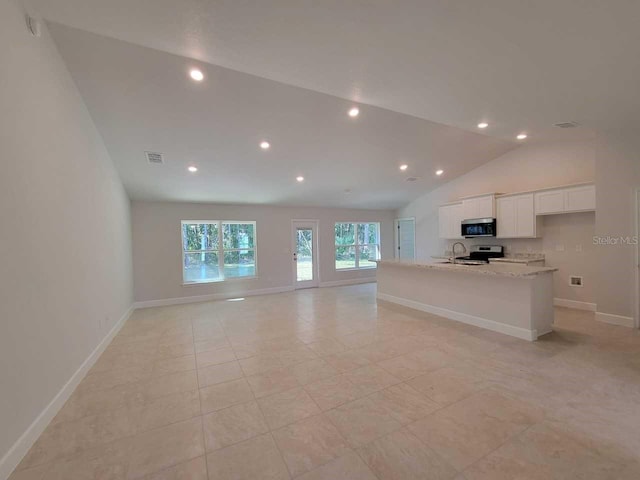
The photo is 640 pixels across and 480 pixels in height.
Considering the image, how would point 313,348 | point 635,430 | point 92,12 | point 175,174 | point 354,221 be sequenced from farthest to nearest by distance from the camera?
point 354,221 < point 175,174 < point 313,348 < point 92,12 < point 635,430

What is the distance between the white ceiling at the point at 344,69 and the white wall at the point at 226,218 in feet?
5.15

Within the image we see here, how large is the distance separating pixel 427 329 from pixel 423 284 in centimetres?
116

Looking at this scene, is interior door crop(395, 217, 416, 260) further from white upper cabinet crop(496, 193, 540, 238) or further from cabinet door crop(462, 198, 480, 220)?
white upper cabinet crop(496, 193, 540, 238)

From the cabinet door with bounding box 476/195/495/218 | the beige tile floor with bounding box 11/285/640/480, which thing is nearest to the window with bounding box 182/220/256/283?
the beige tile floor with bounding box 11/285/640/480

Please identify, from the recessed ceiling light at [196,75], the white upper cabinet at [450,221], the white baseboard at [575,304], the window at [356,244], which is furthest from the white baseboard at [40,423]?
the white baseboard at [575,304]

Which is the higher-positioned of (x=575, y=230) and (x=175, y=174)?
(x=175, y=174)

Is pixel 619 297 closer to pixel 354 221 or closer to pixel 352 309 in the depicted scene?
pixel 352 309

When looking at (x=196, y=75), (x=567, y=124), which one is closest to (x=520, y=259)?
(x=567, y=124)

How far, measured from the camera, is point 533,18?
189 cm

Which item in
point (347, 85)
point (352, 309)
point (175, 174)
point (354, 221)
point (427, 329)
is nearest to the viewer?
point (347, 85)

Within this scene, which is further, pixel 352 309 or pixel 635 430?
pixel 352 309

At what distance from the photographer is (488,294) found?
12.9 ft

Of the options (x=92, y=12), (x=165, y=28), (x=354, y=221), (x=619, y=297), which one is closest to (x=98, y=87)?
(x=92, y=12)

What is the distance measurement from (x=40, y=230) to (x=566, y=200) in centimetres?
678
